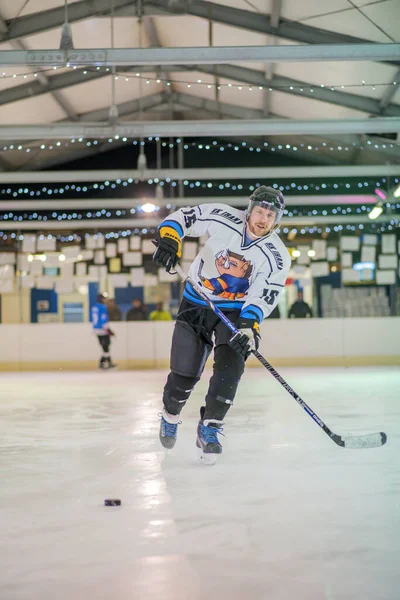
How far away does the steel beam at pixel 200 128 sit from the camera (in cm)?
876

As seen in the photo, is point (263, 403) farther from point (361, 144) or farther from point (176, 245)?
point (361, 144)

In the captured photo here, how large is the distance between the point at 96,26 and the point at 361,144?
Result: 3.97 metres

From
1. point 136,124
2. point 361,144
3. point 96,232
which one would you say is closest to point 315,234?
point 361,144

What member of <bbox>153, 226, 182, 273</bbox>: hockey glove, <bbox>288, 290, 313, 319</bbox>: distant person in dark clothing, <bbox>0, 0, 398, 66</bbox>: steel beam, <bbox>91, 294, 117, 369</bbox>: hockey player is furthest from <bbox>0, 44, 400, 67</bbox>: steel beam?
<bbox>288, 290, 313, 319</bbox>: distant person in dark clothing

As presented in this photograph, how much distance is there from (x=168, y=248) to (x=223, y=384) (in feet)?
1.89

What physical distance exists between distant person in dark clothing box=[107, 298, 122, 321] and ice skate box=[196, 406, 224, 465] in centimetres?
887

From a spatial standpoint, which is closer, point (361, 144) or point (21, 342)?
point (361, 144)

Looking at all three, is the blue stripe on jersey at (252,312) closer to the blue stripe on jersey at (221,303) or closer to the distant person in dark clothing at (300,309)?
the blue stripe on jersey at (221,303)

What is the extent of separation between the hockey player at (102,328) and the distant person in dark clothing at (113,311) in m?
0.26

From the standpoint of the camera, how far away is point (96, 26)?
9.23m

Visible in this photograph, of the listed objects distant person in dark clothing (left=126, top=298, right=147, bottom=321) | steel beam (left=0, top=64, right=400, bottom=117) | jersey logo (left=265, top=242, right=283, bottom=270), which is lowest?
distant person in dark clothing (left=126, top=298, right=147, bottom=321)

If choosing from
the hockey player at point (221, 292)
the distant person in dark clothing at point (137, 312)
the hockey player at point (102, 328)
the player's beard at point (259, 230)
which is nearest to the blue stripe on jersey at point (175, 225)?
the hockey player at point (221, 292)

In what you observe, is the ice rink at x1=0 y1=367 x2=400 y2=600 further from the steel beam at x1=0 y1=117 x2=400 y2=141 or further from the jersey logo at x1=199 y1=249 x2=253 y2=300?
the steel beam at x1=0 y1=117 x2=400 y2=141

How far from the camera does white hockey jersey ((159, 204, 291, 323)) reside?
135 inches
